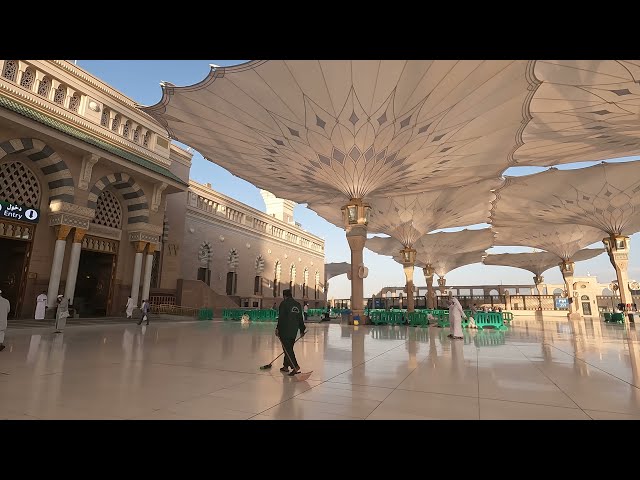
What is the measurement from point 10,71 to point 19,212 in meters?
5.24

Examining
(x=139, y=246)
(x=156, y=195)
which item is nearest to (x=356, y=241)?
(x=156, y=195)

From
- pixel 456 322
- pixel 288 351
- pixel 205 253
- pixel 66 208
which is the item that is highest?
pixel 205 253

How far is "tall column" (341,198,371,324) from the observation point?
15.3 metres

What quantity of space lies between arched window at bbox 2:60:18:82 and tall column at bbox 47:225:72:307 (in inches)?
222

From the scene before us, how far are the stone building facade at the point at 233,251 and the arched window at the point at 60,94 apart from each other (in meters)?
8.40

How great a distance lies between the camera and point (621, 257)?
818 inches

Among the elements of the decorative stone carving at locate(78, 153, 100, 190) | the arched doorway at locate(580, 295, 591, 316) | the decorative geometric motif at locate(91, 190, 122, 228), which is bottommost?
the arched doorway at locate(580, 295, 591, 316)

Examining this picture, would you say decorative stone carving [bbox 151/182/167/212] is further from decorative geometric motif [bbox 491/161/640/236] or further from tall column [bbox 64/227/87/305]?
decorative geometric motif [bbox 491/161/640/236]

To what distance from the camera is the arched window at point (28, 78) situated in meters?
13.3

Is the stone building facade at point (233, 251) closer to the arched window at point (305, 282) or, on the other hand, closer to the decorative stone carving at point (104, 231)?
the arched window at point (305, 282)

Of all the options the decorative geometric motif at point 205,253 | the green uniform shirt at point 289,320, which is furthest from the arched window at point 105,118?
the green uniform shirt at point 289,320

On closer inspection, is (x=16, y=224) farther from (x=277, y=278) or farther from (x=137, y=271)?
(x=277, y=278)

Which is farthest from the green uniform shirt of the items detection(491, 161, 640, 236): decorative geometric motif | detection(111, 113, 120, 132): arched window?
detection(491, 161, 640, 236): decorative geometric motif
